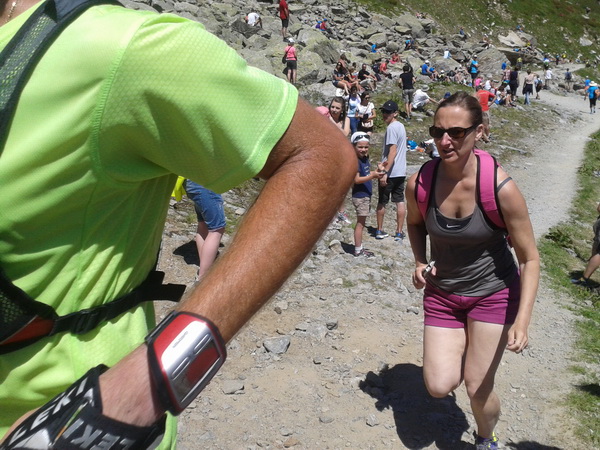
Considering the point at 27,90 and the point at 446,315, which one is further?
the point at 446,315

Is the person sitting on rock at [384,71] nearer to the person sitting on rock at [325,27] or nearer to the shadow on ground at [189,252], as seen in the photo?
the person sitting on rock at [325,27]

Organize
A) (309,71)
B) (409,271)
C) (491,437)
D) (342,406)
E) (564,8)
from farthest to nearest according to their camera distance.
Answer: (564,8), (309,71), (409,271), (342,406), (491,437)

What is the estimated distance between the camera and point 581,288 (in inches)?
344

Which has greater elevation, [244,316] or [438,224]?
[244,316]

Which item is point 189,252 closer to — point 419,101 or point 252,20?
point 419,101

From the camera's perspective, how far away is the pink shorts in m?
3.98

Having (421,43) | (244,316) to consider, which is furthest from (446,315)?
(421,43)

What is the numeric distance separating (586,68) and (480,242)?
164 ft

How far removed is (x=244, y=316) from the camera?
1.16 metres

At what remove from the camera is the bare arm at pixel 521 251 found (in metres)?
3.71

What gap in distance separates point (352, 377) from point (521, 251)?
230 centimetres

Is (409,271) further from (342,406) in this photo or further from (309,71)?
(309,71)

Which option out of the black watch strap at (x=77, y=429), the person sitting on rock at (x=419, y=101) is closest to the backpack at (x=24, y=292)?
the black watch strap at (x=77, y=429)

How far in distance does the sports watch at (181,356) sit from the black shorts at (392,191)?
883 cm
